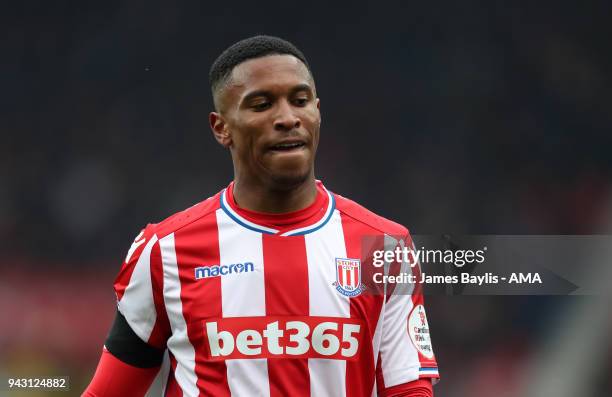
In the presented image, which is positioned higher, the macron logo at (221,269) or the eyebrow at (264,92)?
the eyebrow at (264,92)

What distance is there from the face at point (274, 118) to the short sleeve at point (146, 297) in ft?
1.04

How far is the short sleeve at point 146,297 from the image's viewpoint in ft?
6.59

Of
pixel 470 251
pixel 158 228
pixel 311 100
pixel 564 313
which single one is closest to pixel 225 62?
pixel 311 100

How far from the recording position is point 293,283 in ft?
6.39

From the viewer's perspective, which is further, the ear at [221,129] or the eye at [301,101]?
the ear at [221,129]

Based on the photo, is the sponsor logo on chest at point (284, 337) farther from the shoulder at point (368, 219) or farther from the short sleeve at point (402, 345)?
the shoulder at point (368, 219)

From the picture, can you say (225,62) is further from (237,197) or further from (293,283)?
(293,283)

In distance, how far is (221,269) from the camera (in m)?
1.98

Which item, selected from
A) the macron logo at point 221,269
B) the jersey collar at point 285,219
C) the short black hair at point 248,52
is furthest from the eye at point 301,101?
the macron logo at point 221,269

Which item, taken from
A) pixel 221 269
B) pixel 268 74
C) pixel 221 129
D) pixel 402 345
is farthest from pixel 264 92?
pixel 402 345

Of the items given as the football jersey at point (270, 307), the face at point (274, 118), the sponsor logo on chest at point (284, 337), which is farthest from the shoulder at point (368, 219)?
the sponsor logo on chest at point (284, 337)

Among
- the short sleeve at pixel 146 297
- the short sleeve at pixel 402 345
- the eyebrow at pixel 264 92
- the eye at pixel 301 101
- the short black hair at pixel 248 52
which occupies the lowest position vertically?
the short sleeve at pixel 402 345

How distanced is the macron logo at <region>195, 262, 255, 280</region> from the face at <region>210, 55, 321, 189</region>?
20 centimetres

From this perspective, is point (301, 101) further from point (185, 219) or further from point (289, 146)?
point (185, 219)
